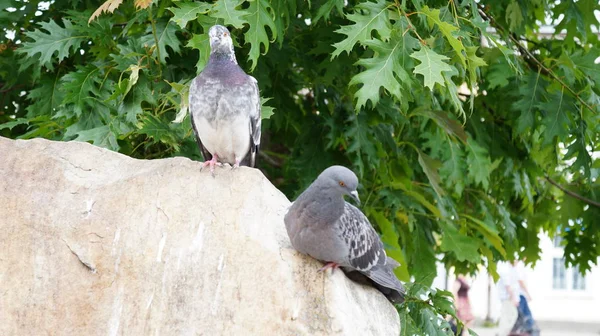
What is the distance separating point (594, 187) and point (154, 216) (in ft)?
13.3

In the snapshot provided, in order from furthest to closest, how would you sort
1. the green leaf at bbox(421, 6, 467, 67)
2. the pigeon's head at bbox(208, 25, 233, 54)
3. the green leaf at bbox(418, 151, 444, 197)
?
the green leaf at bbox(418, 151, 444, 197) < the pigeon's head at bbox(208, 25, 233, 54) < the green leaf at bbox(421, 6, 467, 67)

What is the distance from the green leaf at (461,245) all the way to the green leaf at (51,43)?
2.82m

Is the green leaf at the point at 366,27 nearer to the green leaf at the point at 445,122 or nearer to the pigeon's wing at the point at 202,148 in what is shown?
the pigeon's wing at the point at 202,148

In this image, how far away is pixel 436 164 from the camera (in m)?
5.85

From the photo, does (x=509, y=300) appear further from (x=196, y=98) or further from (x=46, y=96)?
(x=196, y=98)

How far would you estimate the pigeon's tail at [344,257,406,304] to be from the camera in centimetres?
380

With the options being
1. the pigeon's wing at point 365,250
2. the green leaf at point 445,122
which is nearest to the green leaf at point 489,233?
the green leaf at point 445,122

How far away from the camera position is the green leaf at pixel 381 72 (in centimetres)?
420

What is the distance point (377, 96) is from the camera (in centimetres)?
420

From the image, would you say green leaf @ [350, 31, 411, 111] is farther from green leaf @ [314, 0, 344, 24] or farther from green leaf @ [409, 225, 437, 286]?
green leaf @ [409, 225, 437, 286]

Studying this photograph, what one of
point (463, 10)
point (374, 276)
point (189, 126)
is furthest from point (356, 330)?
point (463, 10)

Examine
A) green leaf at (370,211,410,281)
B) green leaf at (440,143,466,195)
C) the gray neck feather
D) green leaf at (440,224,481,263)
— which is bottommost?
green leaf at (440,224,481,263)

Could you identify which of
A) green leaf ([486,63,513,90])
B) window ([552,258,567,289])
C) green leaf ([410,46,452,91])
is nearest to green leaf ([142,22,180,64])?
green leaf ([410,46,452,91])

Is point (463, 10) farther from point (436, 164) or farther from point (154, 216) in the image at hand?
point (154, 216)
